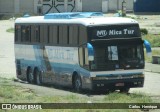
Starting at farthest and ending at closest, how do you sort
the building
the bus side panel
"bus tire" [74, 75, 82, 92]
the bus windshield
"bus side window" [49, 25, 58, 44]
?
the building < the bus side panel < "bus side window" [49, 25, 58, 44] < "bus tire" [74, 75, 82, 92] < the bus windshield

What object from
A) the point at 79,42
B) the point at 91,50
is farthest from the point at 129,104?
the point at 79,42

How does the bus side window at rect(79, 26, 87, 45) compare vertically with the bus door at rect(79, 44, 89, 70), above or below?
above

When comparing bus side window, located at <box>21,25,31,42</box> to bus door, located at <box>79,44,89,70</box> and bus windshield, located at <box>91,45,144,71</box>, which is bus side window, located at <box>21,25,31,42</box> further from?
bus windshield, located at <box>91,45,144,71</box>

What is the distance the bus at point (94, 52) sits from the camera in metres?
23.6

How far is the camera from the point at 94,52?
23.5 metres

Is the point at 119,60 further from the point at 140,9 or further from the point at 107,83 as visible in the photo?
the point at 140,9

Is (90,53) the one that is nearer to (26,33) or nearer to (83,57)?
(83,57)

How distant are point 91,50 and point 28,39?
8.12 m

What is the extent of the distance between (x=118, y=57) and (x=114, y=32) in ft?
3.36

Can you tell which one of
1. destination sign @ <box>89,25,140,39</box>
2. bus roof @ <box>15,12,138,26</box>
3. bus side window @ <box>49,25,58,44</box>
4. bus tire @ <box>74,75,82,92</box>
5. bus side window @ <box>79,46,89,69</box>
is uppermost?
bus roof @ <box>15,12,138,26</box>

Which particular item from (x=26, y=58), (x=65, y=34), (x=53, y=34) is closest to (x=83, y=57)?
(x=65, y=34)

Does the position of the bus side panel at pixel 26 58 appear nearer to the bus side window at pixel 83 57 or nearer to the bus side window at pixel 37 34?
the bus side window at pixel 37 34

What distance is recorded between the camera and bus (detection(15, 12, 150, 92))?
23.6 metres

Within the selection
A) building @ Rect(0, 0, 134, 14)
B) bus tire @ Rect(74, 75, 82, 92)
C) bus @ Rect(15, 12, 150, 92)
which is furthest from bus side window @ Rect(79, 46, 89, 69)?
building @ Rect(0, 0, 134, 14)
